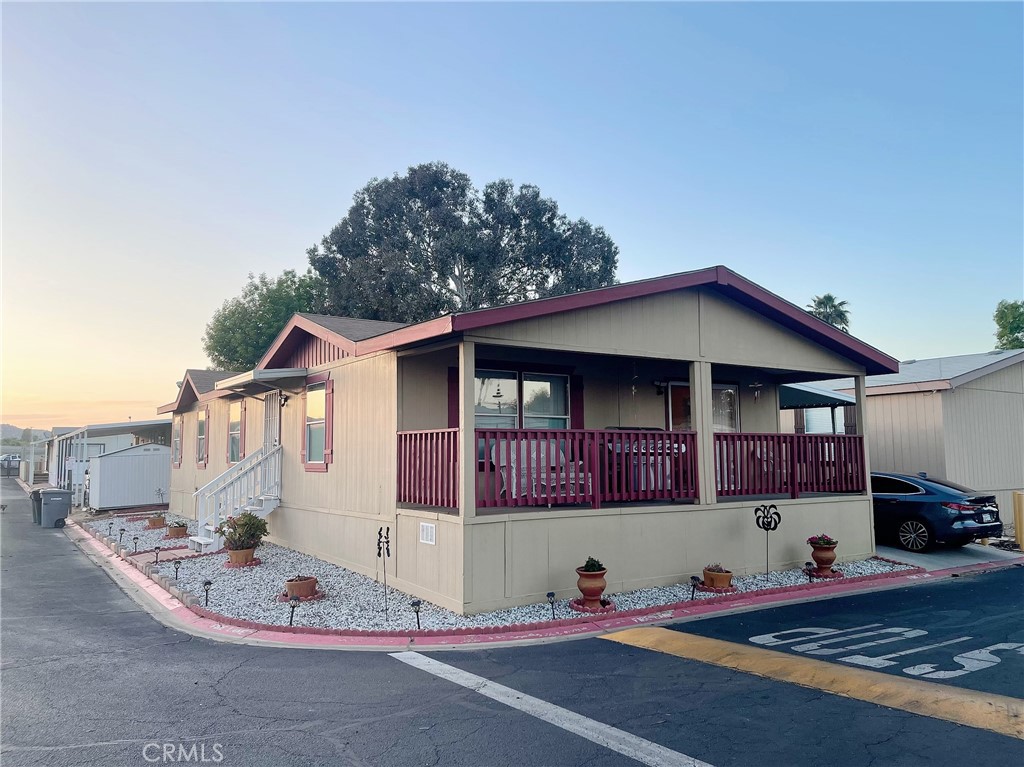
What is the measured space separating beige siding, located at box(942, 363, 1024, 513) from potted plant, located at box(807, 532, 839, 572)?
20.8ft

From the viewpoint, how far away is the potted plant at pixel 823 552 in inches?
392

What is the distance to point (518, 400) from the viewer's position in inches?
425

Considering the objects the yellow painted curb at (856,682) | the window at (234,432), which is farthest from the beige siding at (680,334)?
the window at (234,432)

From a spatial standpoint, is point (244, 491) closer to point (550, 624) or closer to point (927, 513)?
point (550, 624)

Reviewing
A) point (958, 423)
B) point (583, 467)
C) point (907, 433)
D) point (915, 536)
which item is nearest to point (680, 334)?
point (583, 467)

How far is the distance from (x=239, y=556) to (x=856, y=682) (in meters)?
9.21

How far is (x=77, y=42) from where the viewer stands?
38.2 feet

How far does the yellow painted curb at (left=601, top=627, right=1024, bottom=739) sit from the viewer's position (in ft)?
15.4

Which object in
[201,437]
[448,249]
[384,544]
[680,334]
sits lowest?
[384,544]

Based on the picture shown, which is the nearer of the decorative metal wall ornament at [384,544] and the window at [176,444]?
the decorative metal wall ornament at [384,544]

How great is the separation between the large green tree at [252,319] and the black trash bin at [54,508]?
1469 cm


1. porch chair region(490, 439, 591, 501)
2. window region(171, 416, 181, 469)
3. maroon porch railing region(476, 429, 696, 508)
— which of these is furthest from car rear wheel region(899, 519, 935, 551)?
window region(171, 416, 181, 469)

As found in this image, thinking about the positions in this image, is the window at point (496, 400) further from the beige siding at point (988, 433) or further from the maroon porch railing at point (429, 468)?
the beige siding at point (988, 433)

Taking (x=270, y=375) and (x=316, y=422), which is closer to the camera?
(x=270, y=375)
